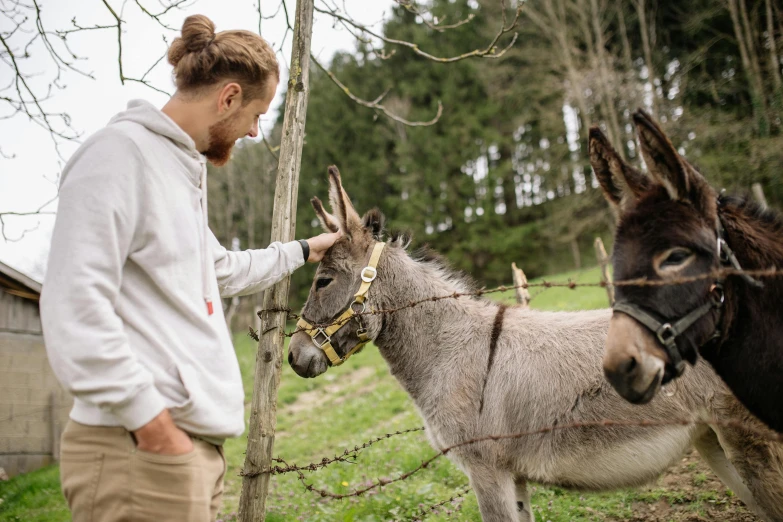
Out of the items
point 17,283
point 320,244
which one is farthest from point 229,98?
point 17,283

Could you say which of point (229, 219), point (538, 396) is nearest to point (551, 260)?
point (229, 219)

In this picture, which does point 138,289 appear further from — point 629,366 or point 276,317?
→ point 629,366

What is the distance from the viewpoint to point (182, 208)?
6.47ft

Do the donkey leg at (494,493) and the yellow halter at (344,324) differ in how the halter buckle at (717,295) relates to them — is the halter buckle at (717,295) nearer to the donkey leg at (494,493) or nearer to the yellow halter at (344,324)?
the donkey leg at (494,493)

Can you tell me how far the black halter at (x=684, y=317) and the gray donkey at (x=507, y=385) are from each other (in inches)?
40.2

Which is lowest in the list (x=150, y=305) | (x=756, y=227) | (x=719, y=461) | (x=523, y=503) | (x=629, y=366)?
(x=523, y=503)

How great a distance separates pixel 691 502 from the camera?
180 inches

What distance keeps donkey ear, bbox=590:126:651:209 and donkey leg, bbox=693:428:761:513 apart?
1.85 m

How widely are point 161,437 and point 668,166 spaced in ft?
7.77

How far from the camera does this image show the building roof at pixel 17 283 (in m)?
10.9

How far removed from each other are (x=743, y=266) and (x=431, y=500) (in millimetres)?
3768

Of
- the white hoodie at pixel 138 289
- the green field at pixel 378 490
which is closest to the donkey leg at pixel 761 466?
the green field at pixel 378 490

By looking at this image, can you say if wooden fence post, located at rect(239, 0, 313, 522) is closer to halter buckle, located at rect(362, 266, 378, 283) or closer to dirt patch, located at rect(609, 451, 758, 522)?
halter buckle, located at rect(362, 266, 378, 283)

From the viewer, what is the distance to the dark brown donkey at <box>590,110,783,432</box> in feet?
7.37
